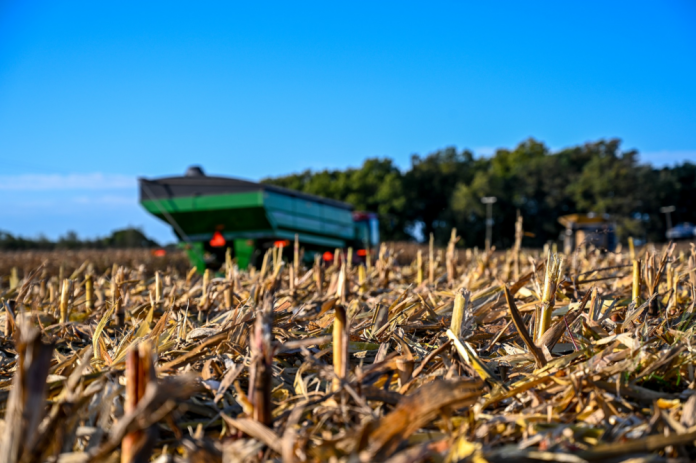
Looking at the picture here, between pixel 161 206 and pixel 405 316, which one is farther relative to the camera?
pixel 161 206

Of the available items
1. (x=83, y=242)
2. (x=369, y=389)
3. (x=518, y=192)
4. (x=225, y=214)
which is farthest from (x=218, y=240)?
(x=518, y=192)

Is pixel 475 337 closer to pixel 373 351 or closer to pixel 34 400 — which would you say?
pixel 373 351

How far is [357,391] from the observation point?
1496 mm

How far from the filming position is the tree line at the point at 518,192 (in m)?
44.4

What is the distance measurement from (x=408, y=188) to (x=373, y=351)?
5084 centimetres

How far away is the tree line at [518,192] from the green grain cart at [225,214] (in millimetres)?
29454

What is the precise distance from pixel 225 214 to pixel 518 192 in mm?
42132

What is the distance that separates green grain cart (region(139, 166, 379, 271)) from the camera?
10.6 meters

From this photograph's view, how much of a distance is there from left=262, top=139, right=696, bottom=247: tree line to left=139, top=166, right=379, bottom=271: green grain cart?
29.5m

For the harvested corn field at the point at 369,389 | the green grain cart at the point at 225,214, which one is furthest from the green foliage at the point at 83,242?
the harvested corn field at the point at 369,389

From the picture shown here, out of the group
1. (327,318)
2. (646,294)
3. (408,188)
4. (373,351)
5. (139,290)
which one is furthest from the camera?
(408,188)

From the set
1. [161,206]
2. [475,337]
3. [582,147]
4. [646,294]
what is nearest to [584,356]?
[475,337]

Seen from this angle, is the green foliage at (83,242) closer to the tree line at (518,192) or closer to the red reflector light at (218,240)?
the tree line at (518,192)

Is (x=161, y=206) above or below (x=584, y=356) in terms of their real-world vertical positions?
above
